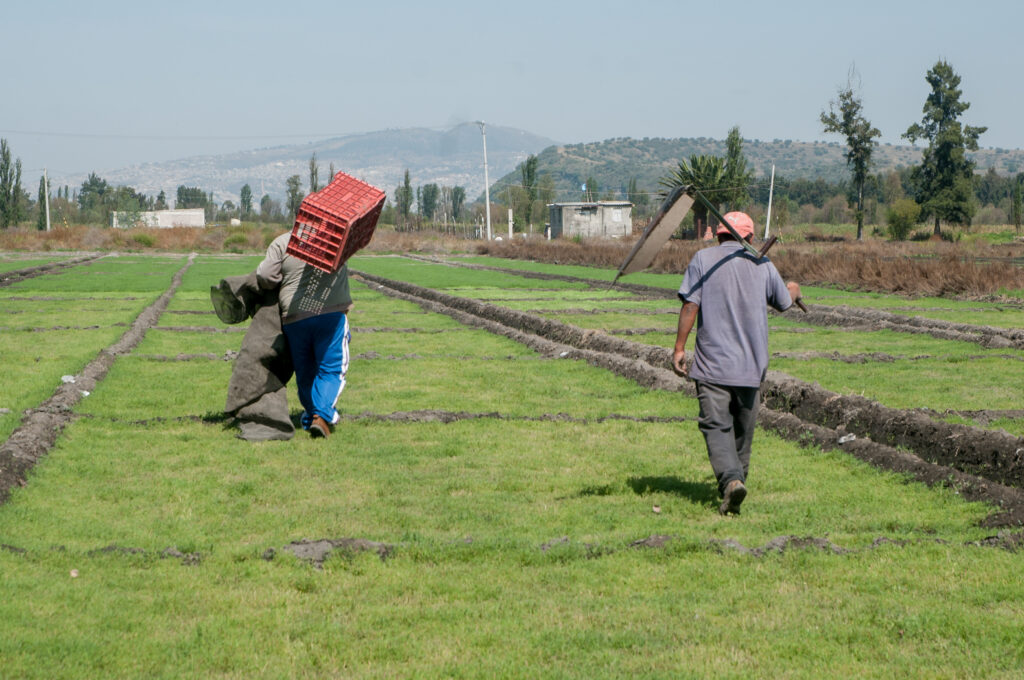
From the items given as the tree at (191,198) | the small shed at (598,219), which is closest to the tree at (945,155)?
the small shed at (598,219)

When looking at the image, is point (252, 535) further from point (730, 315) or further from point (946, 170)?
point (946, 170)

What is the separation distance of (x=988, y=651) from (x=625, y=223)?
360 feet

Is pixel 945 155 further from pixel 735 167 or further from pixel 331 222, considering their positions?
pixel 331 222

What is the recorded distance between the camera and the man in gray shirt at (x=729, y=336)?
7.16m

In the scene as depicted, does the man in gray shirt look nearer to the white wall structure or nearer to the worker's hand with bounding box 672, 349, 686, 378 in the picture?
the worker's hand with bounding box 672, 349, 686, 378

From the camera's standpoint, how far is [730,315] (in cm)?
721

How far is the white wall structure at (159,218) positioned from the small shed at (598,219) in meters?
43.9

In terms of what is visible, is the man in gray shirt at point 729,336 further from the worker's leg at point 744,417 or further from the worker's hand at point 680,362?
the worker's hand at point 680,362

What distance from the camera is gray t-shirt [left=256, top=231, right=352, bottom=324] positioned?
9.70 m

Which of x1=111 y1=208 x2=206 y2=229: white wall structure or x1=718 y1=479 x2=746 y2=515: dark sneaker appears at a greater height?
x1=111 y1=208 x2=206 y2=229: white wall structure

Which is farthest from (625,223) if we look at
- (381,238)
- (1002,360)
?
(1002,360)

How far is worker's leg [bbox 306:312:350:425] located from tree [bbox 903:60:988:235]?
252ft

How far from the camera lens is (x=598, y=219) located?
113 meters

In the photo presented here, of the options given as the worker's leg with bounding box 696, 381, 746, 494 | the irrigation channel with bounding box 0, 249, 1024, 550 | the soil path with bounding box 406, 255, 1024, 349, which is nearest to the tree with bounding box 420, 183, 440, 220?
the soil path with bounding box 406, 255, 1024, 349
